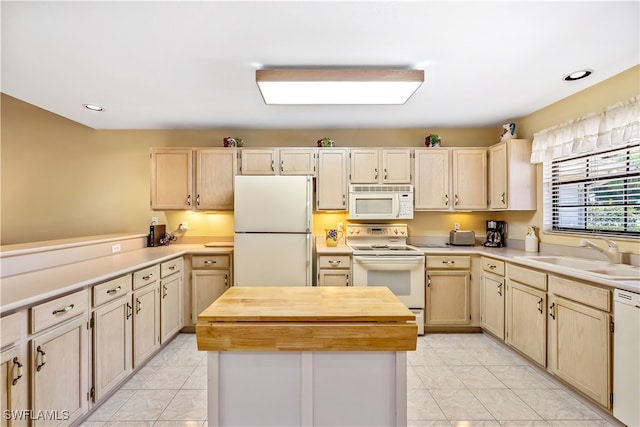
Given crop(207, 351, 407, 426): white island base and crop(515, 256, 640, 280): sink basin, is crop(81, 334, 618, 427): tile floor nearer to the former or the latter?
crop(207, 351, 407, 426): white island base

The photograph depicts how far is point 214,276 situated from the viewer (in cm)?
335

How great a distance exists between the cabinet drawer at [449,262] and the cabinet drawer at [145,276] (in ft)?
9.38

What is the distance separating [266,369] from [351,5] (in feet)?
6.35

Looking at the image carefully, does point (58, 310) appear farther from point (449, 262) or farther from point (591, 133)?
point (591, 133)

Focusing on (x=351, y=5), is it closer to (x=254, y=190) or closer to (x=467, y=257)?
(x=254, y=190)

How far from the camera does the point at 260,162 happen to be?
3574 mm

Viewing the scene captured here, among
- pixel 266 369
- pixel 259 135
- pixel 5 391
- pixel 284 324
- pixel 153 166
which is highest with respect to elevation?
pixel 259 135

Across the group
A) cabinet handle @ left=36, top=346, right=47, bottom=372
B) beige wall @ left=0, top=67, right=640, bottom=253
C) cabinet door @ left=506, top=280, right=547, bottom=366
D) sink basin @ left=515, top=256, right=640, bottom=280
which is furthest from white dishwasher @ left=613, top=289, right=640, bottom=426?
cabinet handle @ left=36, top=346, right=47, bottom=372

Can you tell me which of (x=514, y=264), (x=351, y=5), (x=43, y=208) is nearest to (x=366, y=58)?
(x=351, y=5)

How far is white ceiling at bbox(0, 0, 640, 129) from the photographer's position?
1618mm

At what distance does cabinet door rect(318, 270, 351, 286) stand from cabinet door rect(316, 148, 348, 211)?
2.63 ft

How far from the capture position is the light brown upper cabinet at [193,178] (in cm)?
358

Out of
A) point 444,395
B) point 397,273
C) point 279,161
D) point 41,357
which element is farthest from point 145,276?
point 444,395

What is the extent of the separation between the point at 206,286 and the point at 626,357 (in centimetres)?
353
